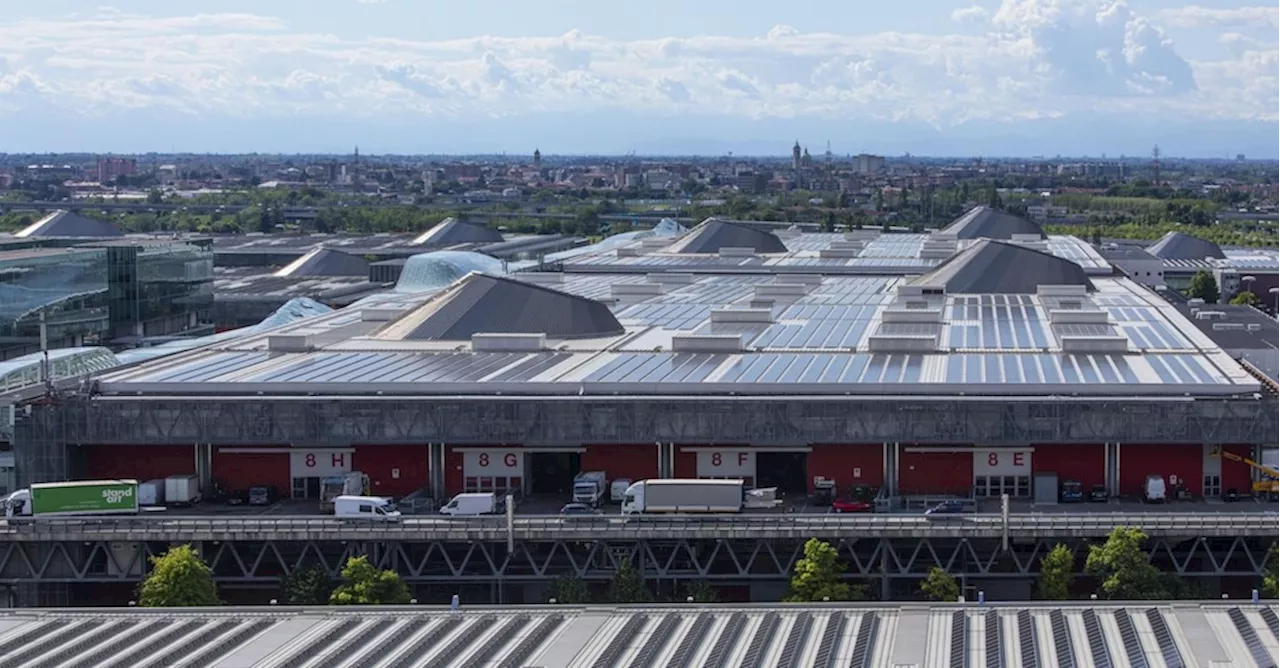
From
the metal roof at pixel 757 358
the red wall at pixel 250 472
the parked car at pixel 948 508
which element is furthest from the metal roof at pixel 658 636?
the metal roof at pixel 757 358

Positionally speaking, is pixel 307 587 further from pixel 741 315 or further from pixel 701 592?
pixel 741 315

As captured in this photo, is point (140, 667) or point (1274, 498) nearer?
point (140, 667)

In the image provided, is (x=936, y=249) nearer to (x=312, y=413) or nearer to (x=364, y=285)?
(x=364, y=285)

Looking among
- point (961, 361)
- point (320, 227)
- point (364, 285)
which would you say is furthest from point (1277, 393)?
point (320, 227)

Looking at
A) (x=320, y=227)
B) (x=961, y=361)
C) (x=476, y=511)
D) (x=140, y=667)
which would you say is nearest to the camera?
(x=140, y=667)

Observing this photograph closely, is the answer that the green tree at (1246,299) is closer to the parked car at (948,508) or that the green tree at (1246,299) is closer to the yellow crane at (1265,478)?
the yellow crane at (1265,478)

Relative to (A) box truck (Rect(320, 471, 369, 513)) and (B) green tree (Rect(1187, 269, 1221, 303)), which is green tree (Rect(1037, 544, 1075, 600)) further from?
(B) green tree (Rect(1187, 269, 1221, 303))
